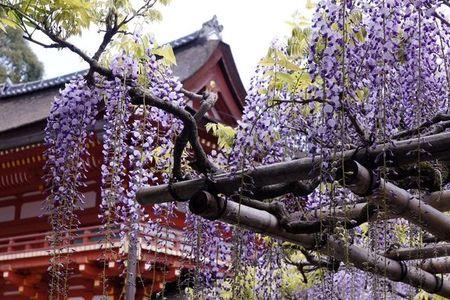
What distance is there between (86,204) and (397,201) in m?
6.14

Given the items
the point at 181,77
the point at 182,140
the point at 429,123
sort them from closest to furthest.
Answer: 1. the point at 429,123
2. the point at 182,140
3. the point at 181,77

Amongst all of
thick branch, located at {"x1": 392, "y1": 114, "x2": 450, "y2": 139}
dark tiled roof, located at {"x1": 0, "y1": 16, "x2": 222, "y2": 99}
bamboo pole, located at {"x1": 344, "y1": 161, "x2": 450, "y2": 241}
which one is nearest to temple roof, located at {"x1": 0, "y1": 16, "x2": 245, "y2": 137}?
dark tiled roof, located at {"x1": 0, "y1": 16, "x2": 222, "y2": 99}

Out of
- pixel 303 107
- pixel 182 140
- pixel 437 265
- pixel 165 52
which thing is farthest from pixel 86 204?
pixel 182 140

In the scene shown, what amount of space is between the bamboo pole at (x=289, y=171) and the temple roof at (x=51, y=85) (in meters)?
5.15

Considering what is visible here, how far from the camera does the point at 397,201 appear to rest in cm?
264

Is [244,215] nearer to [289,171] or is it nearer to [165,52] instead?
[289,171]

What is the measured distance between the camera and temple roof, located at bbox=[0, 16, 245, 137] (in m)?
9.13

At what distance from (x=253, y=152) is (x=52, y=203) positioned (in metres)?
1.03

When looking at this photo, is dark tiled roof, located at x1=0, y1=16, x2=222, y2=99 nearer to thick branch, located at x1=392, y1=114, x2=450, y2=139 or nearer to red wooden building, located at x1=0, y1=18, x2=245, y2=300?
red wooden building, located at x1=0, y1=18, x2=245, y2=300

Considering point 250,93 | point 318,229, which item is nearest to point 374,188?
point 318,229

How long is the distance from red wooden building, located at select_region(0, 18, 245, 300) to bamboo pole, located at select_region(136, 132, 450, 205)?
→ 3992mm

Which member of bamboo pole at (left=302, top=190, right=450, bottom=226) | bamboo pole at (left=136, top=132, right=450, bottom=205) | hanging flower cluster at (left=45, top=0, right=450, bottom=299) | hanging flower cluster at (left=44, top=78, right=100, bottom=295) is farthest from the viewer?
hanging flower cluster at (left=44, top=78, right=100, bottom=295)

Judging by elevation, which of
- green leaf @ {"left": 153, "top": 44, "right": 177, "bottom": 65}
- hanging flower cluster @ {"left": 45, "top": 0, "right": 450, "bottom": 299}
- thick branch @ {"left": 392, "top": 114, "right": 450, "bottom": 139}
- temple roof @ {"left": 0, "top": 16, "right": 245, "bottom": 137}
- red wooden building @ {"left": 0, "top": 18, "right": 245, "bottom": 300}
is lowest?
thick branch @ {"left": 392, "top": 114, "right": 450, "bottom": 139}

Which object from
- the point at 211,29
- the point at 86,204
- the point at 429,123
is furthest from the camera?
the point at 211,29
